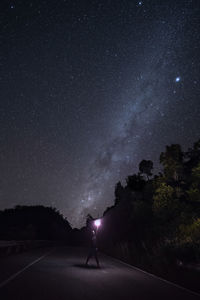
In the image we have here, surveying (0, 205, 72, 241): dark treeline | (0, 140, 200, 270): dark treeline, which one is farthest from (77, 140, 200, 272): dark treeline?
(0, 205, 72, 241): dark treeline

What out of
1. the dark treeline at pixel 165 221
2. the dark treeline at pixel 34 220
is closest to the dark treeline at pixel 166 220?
the dark treeline at pixel 165 221

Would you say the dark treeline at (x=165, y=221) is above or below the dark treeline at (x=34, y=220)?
below

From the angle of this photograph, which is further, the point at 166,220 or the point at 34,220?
the point at 34,220

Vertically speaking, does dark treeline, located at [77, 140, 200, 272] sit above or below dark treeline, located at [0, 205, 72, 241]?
below

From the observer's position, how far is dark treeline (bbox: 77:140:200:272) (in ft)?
47.3

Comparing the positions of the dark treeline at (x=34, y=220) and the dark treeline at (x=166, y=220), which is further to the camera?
the dark treeline at (x=34, y=220)

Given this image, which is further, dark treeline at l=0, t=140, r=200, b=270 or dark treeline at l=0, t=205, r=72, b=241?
dark treeline at l=0, t=205, r=72, b=241

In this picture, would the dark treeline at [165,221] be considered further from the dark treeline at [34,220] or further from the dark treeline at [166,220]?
the dark treeline at [34,220]

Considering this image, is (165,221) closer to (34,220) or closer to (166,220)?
(166,220)

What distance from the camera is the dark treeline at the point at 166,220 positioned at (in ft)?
47.3

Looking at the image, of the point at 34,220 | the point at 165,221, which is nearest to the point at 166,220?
the point at 165,221

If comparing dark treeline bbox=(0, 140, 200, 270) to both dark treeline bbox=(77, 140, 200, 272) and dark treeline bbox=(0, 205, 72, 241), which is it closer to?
dark treeline bbox=(77, 140, 200, 272)

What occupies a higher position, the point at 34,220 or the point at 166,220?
the point at 34,220

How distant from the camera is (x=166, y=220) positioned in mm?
25922
